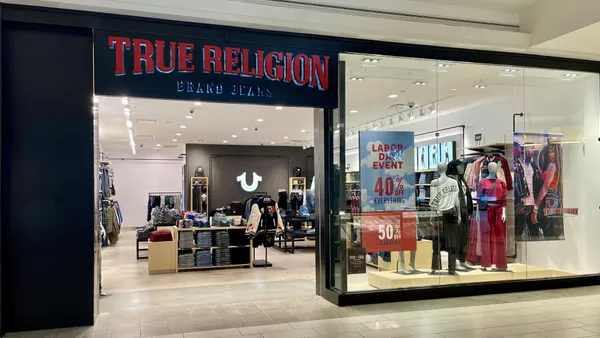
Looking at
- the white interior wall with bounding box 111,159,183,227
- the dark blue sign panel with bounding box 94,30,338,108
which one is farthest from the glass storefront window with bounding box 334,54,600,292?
the white interior wall with bounding box 111,159,183,227

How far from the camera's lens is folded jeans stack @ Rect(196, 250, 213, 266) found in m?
8.24

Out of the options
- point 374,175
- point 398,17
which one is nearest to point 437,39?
point 398,17

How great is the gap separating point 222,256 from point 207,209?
800 centimetres

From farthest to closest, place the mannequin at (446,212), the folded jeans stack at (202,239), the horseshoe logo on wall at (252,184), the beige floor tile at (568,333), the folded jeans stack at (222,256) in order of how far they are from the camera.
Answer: the horseshoe logo on wall at (252,184) < the folded jeans stack at (222,256) < the folded jeans stack at (202,239) < the mannequin at (446,212) < the beige floor tile at (568,333)

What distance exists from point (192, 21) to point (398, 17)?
2.23m

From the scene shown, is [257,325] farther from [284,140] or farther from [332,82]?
[284,140]

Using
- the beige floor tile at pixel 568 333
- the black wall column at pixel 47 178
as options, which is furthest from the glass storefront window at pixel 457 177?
the black wall column at pixel 47 178

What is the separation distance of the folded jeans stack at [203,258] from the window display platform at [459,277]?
3587 mm

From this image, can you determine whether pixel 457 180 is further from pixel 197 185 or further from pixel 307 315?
pixel 197 185

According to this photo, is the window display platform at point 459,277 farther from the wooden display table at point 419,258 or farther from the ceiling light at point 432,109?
the ceiling light at point 432,109

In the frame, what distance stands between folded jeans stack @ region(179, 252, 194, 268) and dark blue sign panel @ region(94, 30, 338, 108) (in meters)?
4.10

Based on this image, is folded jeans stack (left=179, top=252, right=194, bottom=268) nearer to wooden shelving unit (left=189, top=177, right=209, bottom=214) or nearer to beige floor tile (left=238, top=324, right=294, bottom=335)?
beige floor tile (left=238, top=324, right=294, bottom=335)

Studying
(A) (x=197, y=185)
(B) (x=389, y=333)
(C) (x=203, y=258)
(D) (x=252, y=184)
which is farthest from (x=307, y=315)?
(D) (x=252, y=184)

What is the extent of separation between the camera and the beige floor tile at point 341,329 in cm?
437
